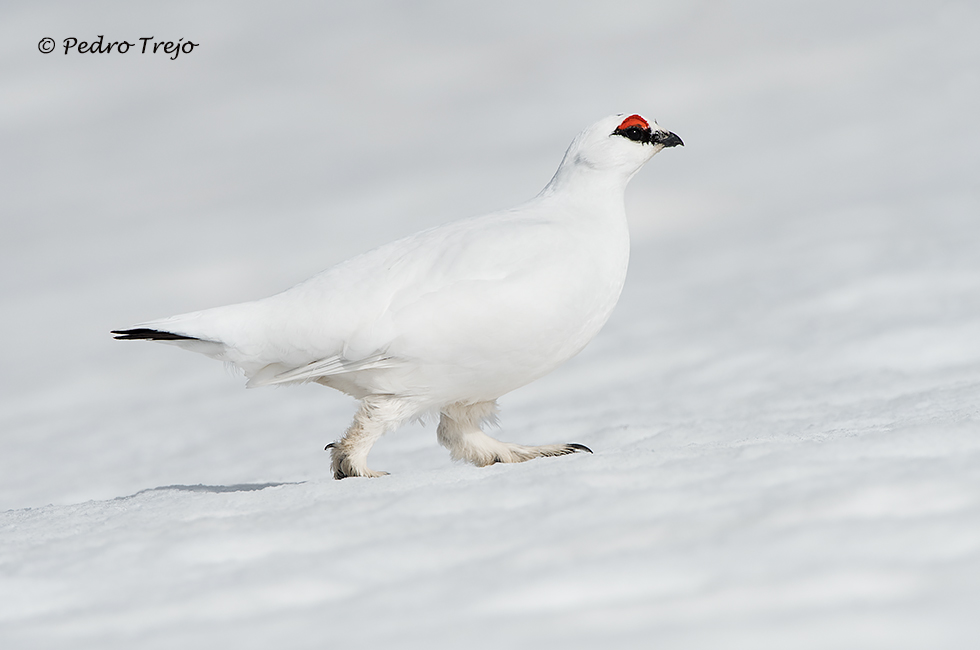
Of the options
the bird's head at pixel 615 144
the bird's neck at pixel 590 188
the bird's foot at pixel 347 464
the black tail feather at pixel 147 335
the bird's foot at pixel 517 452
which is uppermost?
the bird's head at pixel 615 144

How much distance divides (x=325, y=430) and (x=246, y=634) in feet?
15.2

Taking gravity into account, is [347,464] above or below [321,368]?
below

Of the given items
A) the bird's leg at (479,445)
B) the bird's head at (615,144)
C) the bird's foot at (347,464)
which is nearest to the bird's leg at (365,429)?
the bird's foot at (347,464)

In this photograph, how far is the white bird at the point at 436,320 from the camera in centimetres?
322

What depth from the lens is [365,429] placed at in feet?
11.3

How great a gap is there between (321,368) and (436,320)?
452mm

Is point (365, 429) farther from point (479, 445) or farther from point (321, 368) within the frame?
point (479, 445)

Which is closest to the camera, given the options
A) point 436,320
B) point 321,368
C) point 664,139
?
point 436,320

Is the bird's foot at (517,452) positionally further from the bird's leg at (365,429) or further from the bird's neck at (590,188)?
the bird's neck at (590,188)

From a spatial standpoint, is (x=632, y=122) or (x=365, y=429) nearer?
(x=365, y=429)

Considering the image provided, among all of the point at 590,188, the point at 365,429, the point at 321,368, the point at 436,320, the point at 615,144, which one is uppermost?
the point at 615,144

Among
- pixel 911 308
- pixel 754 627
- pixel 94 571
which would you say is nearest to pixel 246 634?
pixel 94 571

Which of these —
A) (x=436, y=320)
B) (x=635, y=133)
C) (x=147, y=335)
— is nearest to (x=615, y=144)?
(x=635, y=133)

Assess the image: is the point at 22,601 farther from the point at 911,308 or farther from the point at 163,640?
the point at 911,308
